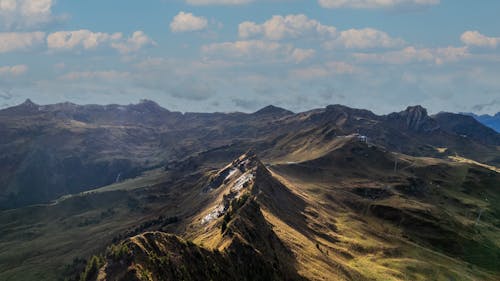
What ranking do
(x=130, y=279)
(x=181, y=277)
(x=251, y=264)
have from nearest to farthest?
(x=130, y=279) → (x=181, y=277) → (x=251, y=264)

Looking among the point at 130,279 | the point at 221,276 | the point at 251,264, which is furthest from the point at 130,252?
the point at 251,264

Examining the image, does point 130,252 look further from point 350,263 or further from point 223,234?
point 350,263

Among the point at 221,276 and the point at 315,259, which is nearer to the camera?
the point at 221,276

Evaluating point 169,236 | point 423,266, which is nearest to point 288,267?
point 169,236

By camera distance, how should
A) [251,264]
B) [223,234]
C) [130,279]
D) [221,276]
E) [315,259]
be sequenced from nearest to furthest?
1. [130,279]
2. [221,276]
3. [251,264]
4. [223,234]
5. [315,259]

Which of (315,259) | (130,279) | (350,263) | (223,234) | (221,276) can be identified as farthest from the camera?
(350,263)

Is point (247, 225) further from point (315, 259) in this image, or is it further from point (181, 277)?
point (181, 277)

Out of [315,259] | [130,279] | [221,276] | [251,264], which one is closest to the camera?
[130,279]

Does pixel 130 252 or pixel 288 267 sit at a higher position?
pixel 130 252

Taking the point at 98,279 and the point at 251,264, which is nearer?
the point at 98,279
